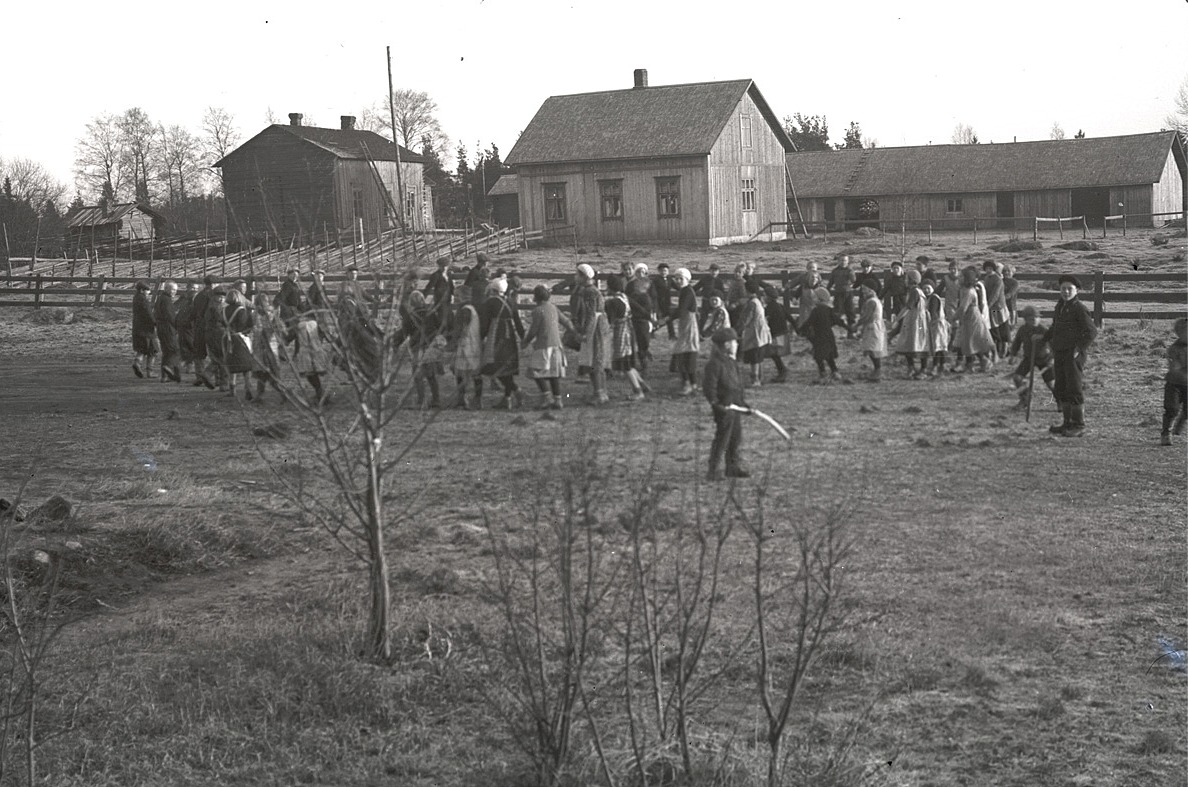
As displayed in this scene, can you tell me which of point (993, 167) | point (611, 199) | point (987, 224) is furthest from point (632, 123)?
point (993, 167)

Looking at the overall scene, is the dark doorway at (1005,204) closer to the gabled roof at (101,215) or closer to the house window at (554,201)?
the house window at (554,201)

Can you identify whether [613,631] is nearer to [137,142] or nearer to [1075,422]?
[1075,422]

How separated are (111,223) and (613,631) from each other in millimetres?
59761

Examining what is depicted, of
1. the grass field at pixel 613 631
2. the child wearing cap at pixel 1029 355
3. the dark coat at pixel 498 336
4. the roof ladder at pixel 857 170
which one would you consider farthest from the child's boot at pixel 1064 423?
the roof ladder at pixel 857 170

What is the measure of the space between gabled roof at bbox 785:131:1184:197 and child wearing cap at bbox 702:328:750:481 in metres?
46.3

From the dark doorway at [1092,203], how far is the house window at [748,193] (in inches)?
650

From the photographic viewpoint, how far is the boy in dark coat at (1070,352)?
13.1 m

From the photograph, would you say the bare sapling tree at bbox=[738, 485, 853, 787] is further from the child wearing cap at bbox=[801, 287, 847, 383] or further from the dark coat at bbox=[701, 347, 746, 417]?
the child wearing cap at bbox=[801, 287, 847, 383]

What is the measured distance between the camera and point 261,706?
6625mm

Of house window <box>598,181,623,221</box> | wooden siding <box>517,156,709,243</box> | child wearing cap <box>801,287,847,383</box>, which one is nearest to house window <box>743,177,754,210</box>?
wooden siding <box>517,156,709,243</box>

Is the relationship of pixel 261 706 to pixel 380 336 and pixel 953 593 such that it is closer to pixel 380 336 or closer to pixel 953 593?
pixel 380 336

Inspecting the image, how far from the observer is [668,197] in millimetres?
43000

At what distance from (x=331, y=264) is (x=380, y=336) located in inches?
1287

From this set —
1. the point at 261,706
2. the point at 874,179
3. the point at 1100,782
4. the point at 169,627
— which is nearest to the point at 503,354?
the point at 169,627
